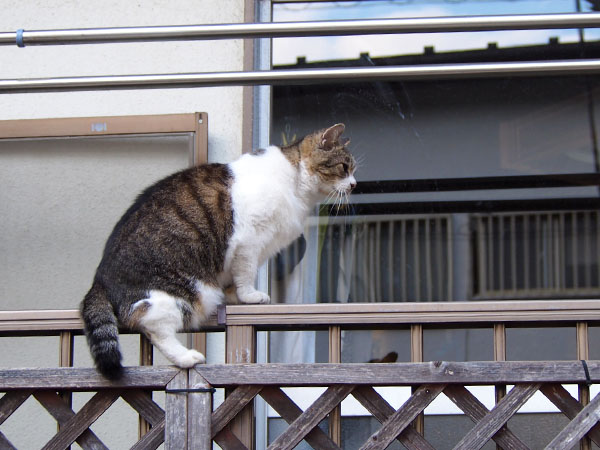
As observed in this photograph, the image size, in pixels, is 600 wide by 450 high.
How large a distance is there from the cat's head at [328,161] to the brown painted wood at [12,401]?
132 centimetres

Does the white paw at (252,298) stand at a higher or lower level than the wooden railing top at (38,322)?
higher

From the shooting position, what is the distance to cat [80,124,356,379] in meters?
2.60

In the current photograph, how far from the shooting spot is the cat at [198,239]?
260cm

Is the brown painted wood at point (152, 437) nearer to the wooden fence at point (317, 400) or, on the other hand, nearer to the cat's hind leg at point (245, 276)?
the wooden fence at point (317, 400)

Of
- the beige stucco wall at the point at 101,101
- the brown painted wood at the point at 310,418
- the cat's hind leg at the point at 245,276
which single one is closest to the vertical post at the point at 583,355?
the brown painted wood at the point at 310,418

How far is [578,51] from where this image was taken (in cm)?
417

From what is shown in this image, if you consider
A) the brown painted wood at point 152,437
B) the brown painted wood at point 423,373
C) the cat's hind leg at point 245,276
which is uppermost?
the cat's hind leg at point 245,276

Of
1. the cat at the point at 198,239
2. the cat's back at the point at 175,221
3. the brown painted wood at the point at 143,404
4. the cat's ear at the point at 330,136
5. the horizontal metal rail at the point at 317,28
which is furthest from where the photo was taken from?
the cat's ear at the point at 330,136

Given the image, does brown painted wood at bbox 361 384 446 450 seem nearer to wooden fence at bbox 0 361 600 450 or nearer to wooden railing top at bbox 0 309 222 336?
wooden fence at bbox 0 361 600 450

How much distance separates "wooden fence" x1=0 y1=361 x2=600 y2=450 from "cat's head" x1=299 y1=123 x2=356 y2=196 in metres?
0.99

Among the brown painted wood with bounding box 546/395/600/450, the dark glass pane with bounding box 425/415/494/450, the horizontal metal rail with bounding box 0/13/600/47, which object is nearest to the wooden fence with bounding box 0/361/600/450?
the brown painted wood with bounding box 546/395/600/450

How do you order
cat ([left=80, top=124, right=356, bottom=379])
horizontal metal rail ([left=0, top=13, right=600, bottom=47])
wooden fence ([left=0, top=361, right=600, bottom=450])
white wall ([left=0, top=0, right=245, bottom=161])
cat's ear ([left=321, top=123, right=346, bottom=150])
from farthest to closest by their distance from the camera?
white wall ([left=0, top=0, right=245, bottom=161]) → cat's ear ([left=321, top=123, right=346, bottom=150]) → cat ([left=80, top=124, right=356, bottom=379]) → wooden fence ([left=0, top=361, right=600, bottom=450]) → horizontal metal rail ([left=0, top=13, right=600, bottom=47])

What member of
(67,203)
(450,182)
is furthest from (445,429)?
(67,203)

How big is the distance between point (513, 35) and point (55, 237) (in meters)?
2.52
